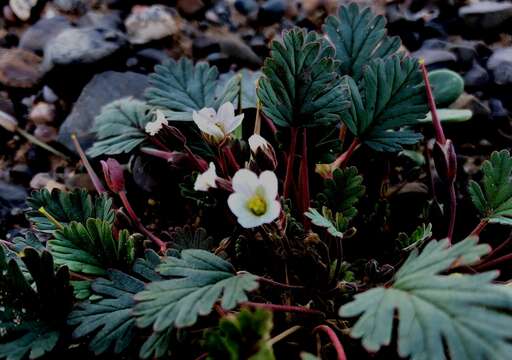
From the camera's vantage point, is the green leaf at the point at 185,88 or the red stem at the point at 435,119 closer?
the red stem at the point at 435,119

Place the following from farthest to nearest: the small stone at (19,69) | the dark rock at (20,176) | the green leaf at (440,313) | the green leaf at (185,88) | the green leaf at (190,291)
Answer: the small stone at (19,69), the dark rock at (20,176), the green leaf at (185,88), the green leaf at (190,291), the green leaf at (440,313)

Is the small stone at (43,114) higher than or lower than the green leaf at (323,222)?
lower

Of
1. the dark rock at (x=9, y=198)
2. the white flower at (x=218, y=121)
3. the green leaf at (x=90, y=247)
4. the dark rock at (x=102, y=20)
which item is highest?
the white flower at (x=218, y=121)

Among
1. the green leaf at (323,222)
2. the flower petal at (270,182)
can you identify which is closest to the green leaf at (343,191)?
the green leaf at (323,222)

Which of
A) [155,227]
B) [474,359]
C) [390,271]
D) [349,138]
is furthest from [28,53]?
[474,359]

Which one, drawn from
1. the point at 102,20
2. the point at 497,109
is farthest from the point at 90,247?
the point at 497,109

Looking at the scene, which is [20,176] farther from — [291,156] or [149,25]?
[291,156]

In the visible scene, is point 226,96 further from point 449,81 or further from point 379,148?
point 449,81

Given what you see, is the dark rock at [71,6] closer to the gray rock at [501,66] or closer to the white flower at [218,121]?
the white flower at [218,121]
